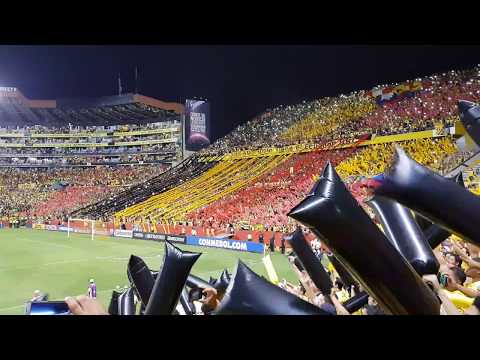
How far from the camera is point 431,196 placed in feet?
6.00

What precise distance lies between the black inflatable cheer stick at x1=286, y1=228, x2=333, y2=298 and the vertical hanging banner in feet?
127

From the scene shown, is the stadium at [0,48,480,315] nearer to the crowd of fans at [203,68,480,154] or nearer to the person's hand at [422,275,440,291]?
the person's hand at [422,275,440,291]

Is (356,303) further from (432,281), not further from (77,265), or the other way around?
(77,265)

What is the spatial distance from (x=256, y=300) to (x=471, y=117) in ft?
6.15

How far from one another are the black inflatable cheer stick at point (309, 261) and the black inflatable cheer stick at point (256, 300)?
1100mm

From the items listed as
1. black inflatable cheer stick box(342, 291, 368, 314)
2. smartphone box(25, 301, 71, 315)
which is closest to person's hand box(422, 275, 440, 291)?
black inflatable cheer stick box(342, 291, 368, 314)

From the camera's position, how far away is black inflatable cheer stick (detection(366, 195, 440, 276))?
Result: 2.41m

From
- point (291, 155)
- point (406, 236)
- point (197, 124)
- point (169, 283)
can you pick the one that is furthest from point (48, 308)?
point (197, 124)

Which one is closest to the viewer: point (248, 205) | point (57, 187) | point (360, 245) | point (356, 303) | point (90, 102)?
point (360, 245)
